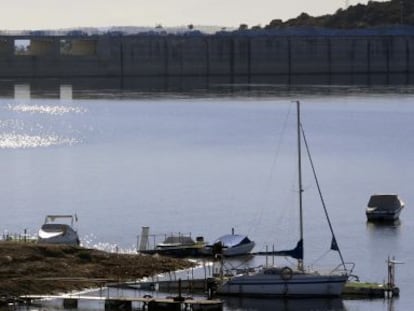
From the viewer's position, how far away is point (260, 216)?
226ft

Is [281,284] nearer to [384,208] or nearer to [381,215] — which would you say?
[381,215]

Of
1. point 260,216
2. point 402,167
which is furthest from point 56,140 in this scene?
point 260,216

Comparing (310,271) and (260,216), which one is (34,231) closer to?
(260,216)

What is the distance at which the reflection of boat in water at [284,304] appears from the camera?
46.0 m

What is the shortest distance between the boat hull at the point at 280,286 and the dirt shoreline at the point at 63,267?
139 inches

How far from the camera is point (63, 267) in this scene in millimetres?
48062

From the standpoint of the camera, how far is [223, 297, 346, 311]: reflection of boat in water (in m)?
46.0

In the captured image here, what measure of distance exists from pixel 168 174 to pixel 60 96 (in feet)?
305

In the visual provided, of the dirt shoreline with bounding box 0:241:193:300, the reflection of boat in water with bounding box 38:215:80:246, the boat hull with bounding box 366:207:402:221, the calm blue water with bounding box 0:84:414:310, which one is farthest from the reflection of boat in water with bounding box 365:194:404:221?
the dirt shoreline with bounding box 0:241:193:300

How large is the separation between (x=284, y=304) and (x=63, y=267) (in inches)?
278

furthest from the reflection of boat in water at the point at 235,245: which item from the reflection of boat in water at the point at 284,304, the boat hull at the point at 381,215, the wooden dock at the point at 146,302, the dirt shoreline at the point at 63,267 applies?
the boat hull at the point at 381,215

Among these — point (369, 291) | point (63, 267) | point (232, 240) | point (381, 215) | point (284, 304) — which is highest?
point (63, 267)

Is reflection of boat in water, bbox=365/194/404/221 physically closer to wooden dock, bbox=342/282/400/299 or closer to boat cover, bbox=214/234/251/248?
boat cover, bbox=214/234/251/248

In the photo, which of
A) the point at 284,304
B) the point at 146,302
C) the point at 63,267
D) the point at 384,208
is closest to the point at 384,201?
the point at 384,208
